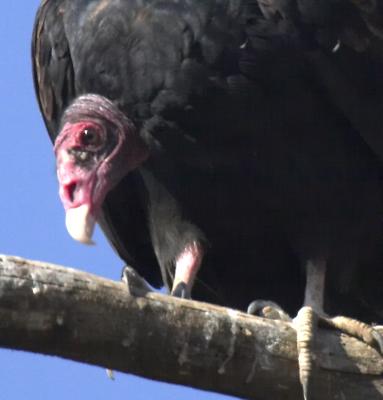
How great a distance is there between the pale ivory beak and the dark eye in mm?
410

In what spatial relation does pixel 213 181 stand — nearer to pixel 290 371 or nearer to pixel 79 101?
pixel 79 101

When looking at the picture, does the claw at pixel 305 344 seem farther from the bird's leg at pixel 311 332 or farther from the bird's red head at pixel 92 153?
the bird's red head at pixel 92 153

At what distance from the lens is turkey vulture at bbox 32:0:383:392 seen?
6023 millimetres

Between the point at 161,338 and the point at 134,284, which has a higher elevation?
the point at 134,284

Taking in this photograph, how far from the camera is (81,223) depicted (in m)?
6.12

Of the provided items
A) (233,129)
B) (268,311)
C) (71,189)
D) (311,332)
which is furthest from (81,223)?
(311,332)

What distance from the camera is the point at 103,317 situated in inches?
174

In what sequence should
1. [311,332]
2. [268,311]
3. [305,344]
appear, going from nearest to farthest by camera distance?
1. [305,344]
2. [311,332]
3. [268,311]

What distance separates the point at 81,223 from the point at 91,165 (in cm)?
41

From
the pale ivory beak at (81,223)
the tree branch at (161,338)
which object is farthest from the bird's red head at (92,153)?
the tree branch at (161,338)

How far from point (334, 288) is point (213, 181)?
2.63ft

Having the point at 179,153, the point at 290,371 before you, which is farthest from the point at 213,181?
the point at 290,371

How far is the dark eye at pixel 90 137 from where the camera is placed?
21.5 feet

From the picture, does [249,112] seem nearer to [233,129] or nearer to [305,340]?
[233,129]
